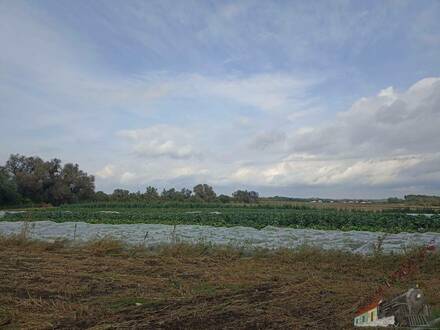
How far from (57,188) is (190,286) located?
5703 cm

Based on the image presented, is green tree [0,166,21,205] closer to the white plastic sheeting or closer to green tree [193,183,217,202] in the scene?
green tree [193,183,217,202]

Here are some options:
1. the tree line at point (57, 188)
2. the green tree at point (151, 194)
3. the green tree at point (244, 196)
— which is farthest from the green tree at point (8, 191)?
the green tree at point (244, 196)

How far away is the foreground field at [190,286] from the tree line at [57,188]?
5092 cm

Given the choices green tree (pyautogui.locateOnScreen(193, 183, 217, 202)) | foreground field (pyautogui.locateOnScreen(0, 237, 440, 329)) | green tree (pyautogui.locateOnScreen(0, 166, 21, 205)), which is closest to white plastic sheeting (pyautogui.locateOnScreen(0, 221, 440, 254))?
foreground field (pyautogui.locateOnScreen(0, 237, 440, 329))

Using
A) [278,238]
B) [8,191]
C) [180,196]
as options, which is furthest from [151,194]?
[278,238]

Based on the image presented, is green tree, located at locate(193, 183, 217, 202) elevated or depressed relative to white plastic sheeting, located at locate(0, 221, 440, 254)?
elevated

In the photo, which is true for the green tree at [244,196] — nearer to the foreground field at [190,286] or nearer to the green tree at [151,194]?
the green tree at [151,194]

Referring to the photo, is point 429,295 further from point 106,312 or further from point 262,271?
point 106,312

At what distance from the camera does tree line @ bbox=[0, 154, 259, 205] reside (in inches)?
2301

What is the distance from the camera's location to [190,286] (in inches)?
268

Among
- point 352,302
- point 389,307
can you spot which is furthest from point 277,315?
point 389,307

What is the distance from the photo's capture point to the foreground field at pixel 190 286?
4992 millimetres

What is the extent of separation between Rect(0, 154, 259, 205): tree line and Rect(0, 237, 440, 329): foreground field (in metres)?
50.9

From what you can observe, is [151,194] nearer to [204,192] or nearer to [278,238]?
[204,192]
